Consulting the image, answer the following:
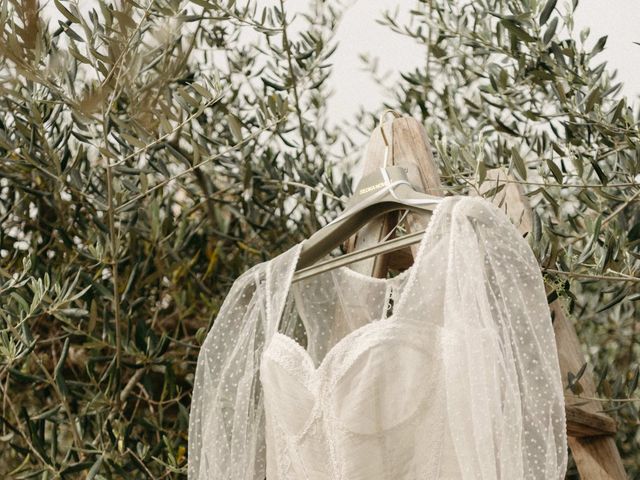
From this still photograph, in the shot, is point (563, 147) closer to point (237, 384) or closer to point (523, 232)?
point (523, 232)

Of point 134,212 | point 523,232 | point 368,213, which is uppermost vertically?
point 134,212

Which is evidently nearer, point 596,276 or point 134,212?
point 596,276

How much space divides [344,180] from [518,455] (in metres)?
0.94

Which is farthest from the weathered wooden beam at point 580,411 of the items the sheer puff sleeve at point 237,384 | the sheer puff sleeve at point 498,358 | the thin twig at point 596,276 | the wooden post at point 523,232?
the sheer puff sleeve at point 237,384

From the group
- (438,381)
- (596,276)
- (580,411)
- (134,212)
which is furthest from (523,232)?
(134,212)

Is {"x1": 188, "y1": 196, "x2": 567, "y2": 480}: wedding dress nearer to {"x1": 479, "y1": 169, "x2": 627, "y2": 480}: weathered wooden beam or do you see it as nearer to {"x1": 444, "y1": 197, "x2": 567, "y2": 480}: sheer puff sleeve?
{"x1": 444, "y1": 197, "x2": 567, "y2": 480}: sheer puff sleeve

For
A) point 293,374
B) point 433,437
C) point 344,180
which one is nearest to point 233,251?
point 344,180

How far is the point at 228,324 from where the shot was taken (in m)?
1.54

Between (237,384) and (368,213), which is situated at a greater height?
(368,213)

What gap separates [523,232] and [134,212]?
35.6 inches

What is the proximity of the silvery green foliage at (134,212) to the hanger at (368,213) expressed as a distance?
0.34 metres

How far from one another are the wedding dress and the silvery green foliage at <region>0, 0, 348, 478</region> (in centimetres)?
→ 46

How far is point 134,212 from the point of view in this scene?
2045mm

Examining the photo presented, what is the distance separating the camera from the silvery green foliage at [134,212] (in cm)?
173
